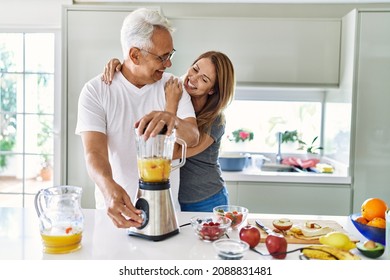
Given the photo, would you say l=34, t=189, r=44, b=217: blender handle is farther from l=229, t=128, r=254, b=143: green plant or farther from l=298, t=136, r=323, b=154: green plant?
l=298, t=136, r=323, b=154: green plant

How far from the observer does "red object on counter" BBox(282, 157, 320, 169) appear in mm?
2920

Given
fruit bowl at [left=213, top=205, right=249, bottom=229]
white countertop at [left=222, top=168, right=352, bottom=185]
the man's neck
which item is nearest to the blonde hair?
the man's neck

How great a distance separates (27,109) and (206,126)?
6.75 feet

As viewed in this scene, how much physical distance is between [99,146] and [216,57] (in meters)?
0.65

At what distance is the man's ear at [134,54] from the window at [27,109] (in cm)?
185

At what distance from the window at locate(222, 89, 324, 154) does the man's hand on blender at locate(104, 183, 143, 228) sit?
2.16 m

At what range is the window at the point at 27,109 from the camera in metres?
3.09

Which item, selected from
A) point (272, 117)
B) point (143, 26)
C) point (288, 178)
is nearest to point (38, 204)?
point (143, 26)

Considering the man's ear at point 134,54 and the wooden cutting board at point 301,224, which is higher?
the man's ear at point 134,54

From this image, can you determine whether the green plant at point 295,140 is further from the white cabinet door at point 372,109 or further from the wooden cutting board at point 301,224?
the wooden cutting board at point 301,224

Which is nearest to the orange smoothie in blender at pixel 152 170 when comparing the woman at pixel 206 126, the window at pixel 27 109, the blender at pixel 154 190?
the blender at pixel 154 190

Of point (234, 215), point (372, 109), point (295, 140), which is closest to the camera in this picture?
point (234, 215)

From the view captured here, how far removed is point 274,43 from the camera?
9.03 feet

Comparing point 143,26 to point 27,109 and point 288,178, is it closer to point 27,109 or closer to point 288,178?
point 288,178
